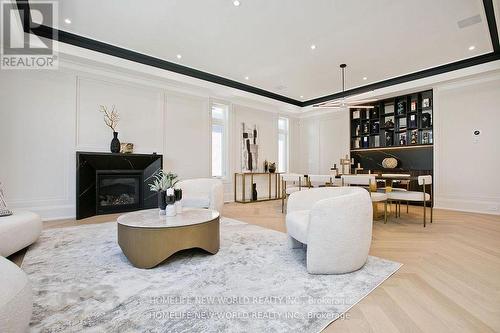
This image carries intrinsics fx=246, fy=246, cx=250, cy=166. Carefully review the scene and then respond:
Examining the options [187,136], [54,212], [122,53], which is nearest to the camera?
[54,212]

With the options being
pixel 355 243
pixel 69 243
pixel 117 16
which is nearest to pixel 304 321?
pixel 355 243

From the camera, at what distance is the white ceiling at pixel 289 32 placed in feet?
10.9

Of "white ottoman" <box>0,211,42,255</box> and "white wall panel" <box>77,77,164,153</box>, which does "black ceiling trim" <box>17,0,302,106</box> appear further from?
"white ottoman" <box>0,211,42,255</box>

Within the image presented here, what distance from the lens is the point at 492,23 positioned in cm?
371

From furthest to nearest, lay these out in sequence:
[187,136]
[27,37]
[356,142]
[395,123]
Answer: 1. [356,142]
2. [395,123]
3. [187,136]
4. [27,37]

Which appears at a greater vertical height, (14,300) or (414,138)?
(414,138)

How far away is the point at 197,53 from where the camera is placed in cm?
473

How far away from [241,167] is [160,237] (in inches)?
190

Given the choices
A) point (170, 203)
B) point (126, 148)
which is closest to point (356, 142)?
point (126, 148)

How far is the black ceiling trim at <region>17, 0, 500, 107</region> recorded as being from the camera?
3.75 m

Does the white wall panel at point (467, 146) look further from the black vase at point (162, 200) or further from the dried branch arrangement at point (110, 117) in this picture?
the dried branch arrangement at point (110, 117)

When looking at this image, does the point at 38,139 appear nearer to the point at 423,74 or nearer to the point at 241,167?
the point at 241,167

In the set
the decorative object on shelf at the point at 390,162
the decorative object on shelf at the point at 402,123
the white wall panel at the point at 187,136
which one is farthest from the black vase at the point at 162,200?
the decorative object on shelf at the point at 402,123

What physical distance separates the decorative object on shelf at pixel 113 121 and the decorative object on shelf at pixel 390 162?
6.56 metres
